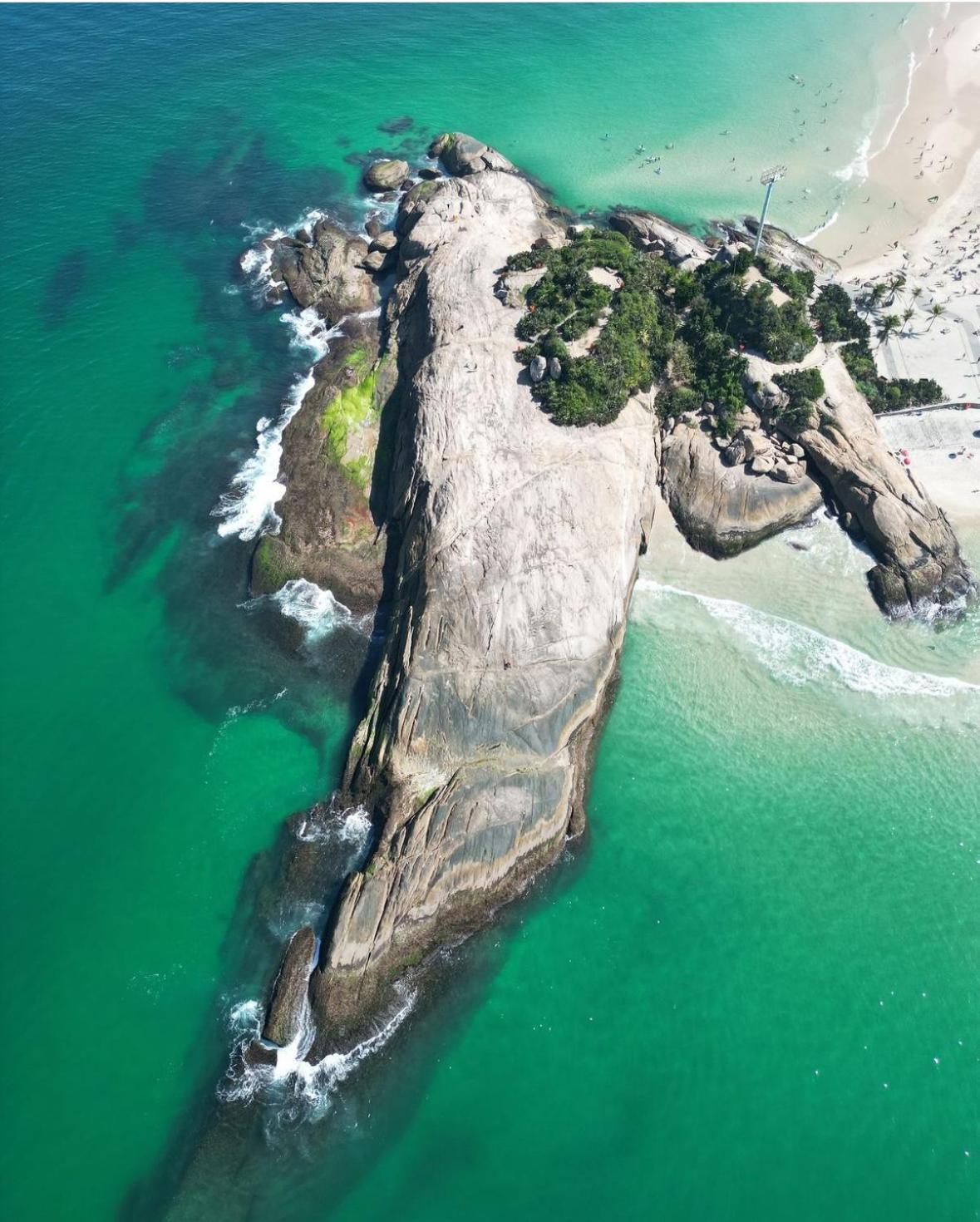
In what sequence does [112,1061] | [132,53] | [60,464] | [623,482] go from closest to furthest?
[112,1061]
[623,482]
[60,464]
[132,53]

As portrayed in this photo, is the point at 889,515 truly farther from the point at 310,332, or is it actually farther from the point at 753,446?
the point at 310,332

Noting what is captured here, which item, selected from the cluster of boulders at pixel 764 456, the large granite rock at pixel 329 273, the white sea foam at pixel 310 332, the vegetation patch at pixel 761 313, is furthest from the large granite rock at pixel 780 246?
the white sea foam at pixel 310 332

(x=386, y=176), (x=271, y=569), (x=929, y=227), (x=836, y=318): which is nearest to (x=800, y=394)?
(x=836, y=318)

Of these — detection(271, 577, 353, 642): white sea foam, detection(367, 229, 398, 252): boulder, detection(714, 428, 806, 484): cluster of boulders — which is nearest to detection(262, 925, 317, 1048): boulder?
detection(271, 577, 353, 642): white sea foam

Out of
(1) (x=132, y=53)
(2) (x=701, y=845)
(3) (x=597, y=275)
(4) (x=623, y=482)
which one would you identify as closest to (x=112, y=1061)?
(2) (x=701, y=845)

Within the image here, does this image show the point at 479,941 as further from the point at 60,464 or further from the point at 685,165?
the point at 685,165

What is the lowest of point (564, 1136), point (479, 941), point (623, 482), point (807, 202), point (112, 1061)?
point (112, 1061)

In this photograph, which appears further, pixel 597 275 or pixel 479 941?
pixel 597 275
